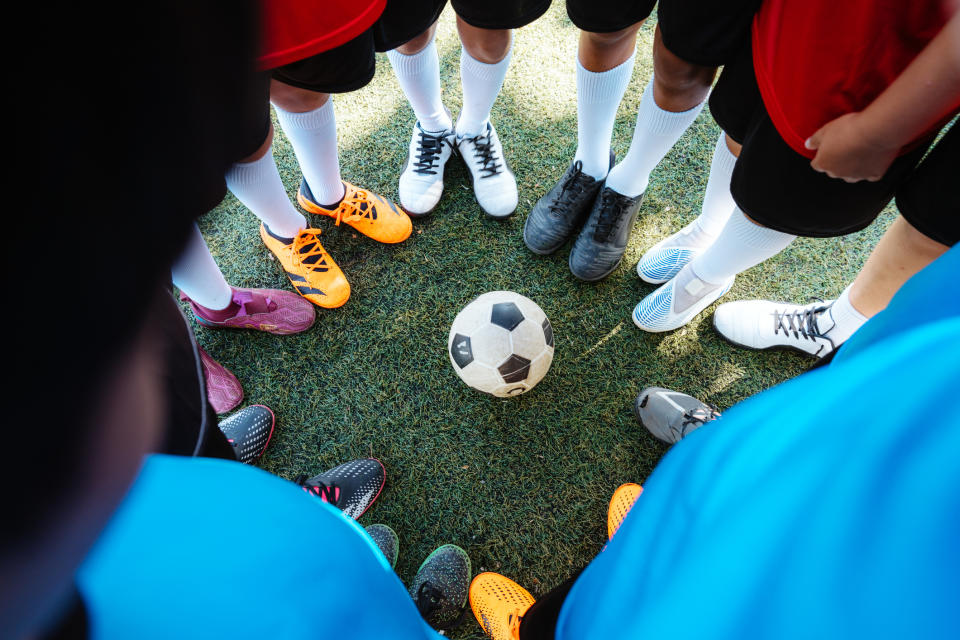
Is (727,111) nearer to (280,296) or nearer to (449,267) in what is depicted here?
(449,267)

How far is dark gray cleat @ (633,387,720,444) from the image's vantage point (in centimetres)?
140

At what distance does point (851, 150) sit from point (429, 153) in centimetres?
134

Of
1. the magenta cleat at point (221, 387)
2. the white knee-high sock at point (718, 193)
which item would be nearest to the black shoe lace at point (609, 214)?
the white knee-high sock at point (718, 193)

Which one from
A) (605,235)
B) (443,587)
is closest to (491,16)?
(605,235)

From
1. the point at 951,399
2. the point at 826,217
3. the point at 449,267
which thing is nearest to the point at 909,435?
the point at 951,399

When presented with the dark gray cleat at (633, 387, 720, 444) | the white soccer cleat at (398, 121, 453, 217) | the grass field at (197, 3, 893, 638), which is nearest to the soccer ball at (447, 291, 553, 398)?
the grass field at (197, 3, 893, 638)

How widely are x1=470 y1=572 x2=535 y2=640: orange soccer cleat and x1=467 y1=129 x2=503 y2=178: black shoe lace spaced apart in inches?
51.7

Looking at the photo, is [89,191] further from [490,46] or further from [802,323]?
[802,323]

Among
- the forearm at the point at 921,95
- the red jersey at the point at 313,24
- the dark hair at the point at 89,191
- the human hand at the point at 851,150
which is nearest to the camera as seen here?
the dark hair at the point at 89,191

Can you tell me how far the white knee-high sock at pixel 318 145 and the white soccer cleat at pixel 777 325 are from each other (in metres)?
1.32

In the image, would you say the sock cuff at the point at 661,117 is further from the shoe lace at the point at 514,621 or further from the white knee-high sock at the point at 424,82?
the shoe lace at the point at 514,621

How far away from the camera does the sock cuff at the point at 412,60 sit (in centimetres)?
148

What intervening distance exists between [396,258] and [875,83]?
135 cm

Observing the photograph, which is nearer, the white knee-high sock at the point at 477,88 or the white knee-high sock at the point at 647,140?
the white knee-high sock at the point at 647,140
